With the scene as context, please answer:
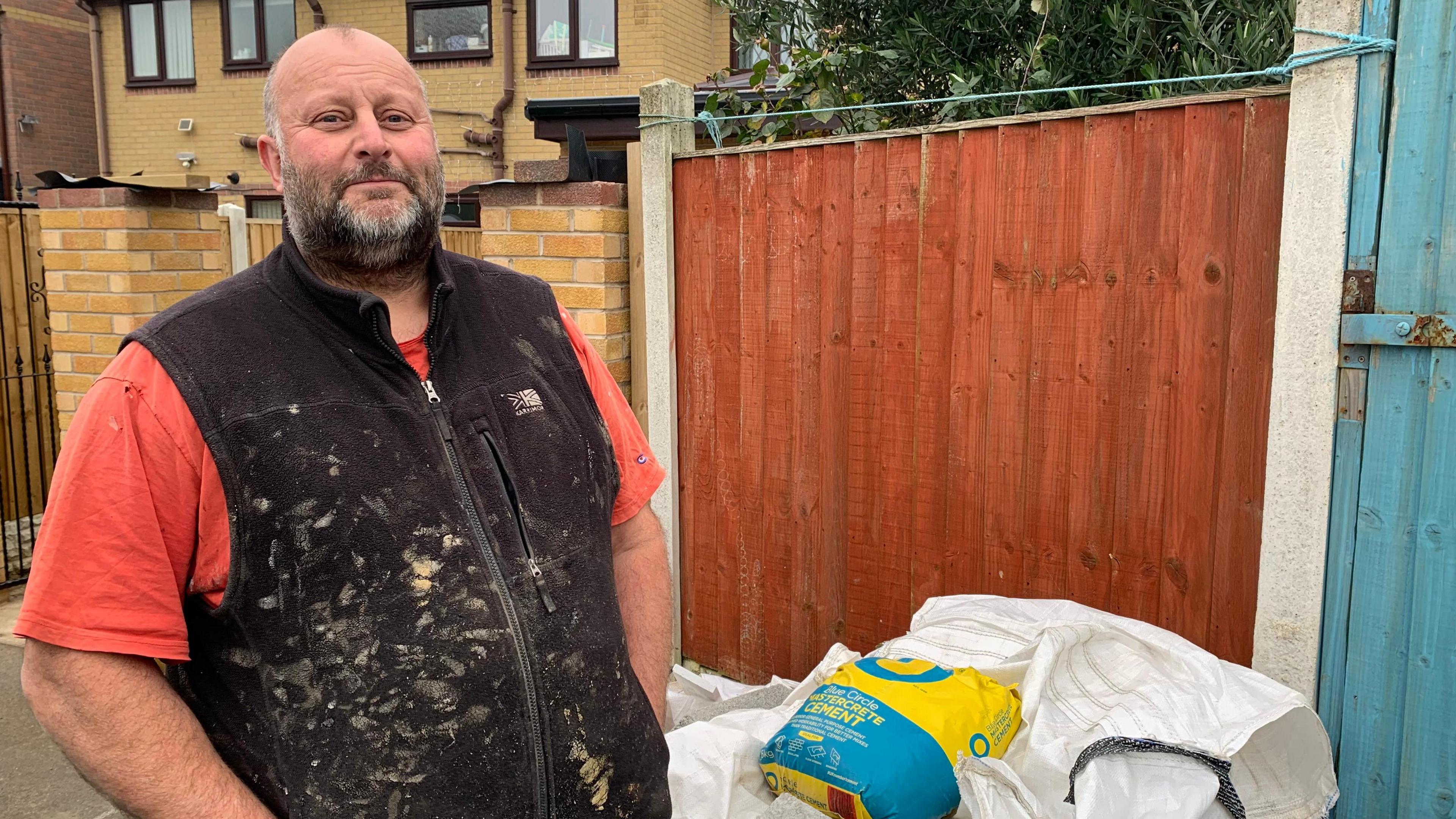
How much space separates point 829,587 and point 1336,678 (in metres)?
1.68

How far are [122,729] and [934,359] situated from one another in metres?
2.56

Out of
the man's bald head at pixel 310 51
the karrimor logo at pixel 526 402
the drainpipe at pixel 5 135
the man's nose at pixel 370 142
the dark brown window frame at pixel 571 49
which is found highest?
the dark brown window frame at pixel 571 49

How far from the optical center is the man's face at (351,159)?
1794 mm

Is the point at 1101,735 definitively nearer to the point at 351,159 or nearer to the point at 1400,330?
the point at 1400,330

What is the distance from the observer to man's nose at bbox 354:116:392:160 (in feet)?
5.99

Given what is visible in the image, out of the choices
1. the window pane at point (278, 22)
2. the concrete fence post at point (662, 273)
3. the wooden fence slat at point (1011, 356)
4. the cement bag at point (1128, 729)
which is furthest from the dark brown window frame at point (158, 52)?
the cement bag at point (1128, 729)

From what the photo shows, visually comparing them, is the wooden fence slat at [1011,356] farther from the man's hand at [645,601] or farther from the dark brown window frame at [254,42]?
the dark brown window frame at [254,42]

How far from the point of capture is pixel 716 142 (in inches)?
163

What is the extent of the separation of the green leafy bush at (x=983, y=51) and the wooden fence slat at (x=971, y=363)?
19.0 inches

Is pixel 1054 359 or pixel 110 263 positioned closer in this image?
pixel 1054 359

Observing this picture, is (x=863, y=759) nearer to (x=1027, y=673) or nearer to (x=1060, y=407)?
(x=1027, y=673)

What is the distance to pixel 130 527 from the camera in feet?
4.75

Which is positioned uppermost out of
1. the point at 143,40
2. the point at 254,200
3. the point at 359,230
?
the point at 143,40

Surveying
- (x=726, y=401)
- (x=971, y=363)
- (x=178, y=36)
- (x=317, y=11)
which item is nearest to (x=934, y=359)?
(x=971, y=363)
